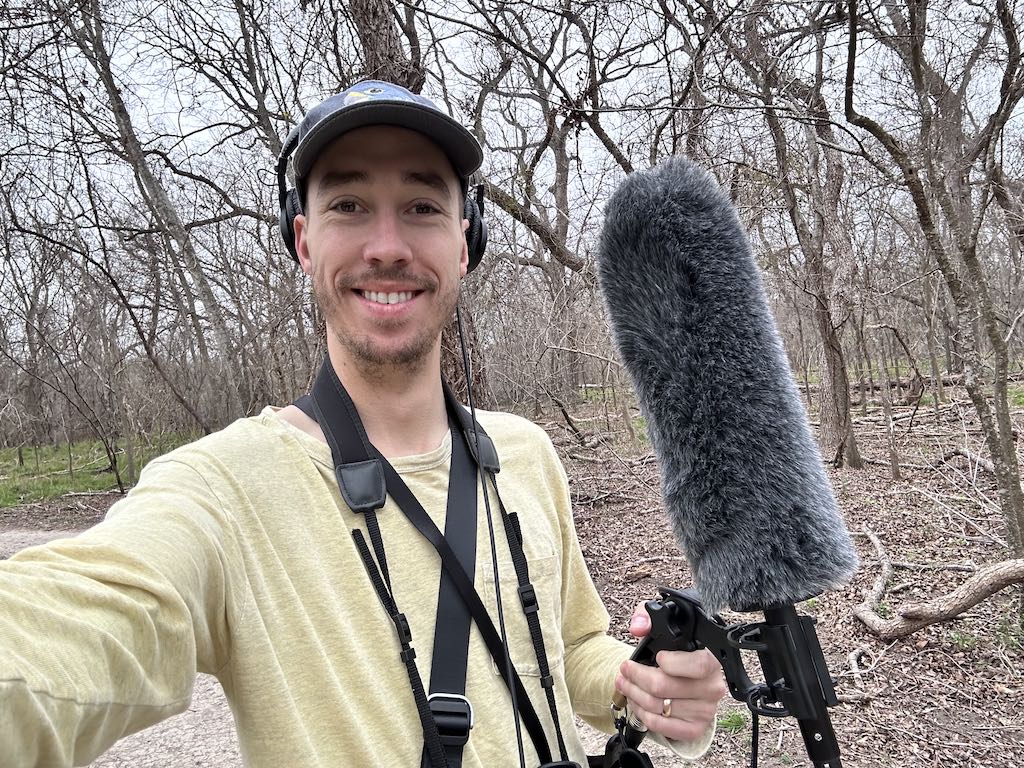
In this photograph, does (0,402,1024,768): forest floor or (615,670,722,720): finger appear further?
(0,402,1024,768): forest floor

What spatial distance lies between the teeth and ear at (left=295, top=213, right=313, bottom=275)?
0.18 m

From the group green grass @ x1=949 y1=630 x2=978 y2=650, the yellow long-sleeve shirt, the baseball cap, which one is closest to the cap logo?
the baseball cap

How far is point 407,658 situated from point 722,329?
757 millimetres

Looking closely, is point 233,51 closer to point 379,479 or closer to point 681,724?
point 379,479

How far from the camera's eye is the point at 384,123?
127 cm

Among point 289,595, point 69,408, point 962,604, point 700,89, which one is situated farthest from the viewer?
Result: point 69,408

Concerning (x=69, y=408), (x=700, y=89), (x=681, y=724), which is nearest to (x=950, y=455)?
(x=700, y=89)

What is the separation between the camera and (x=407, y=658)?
3.48 ft

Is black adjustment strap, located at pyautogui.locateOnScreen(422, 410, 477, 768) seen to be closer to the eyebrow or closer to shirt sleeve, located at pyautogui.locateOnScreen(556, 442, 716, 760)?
shirt sleeve, located at pyautogui.locateOnScreen(556, 442, 716, 760)

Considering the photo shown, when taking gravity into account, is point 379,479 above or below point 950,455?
above

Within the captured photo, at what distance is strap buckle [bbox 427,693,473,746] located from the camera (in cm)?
104

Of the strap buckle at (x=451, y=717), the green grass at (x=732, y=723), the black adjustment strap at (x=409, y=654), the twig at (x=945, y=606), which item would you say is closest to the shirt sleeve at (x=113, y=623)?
the black adjustment strap at (x=409, y=654)

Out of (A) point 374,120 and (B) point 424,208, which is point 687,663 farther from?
(A) point 374,120

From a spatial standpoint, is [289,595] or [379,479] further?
[379,479]
